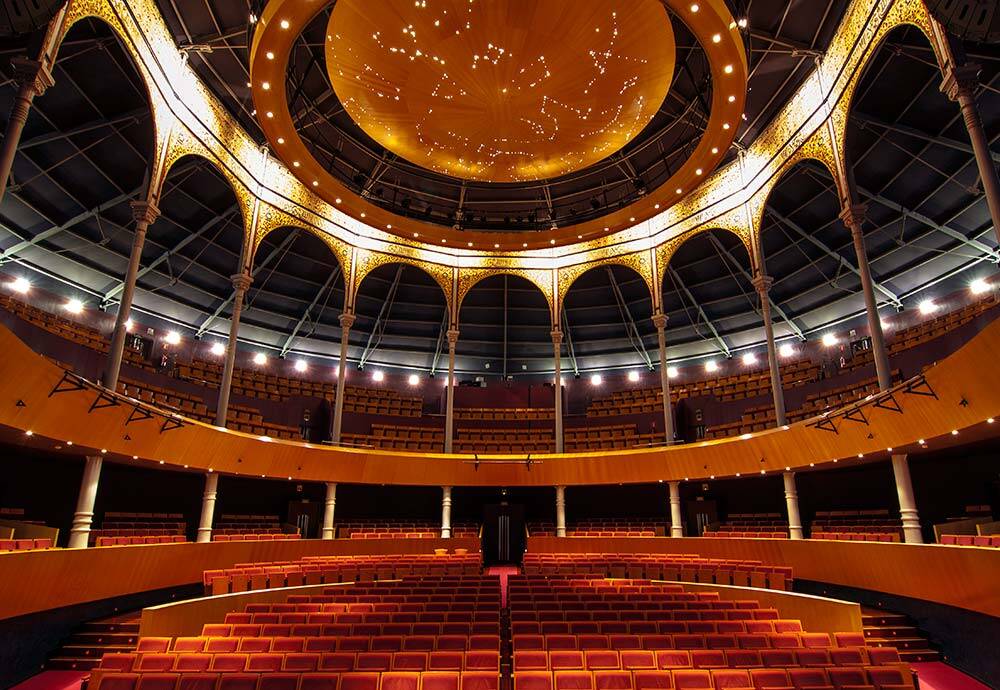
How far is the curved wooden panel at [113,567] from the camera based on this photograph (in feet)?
28.5

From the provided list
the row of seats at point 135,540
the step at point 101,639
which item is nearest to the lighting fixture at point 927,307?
the row of seats at point 135,540

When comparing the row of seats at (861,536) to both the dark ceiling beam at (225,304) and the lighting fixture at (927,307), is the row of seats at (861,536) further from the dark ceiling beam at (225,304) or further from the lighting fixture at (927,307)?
the dark ceiling beam at (225,304)

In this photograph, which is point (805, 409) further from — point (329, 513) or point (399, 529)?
point (329, 513)

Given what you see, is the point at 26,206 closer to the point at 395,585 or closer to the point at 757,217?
the point at 395,585

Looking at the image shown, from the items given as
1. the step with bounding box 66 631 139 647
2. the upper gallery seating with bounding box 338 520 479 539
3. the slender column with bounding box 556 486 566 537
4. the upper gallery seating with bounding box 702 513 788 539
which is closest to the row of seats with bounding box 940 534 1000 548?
the upper gallery seating with bounding box 702 513 788 539

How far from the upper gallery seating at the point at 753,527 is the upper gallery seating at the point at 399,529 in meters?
Answer: 8.66

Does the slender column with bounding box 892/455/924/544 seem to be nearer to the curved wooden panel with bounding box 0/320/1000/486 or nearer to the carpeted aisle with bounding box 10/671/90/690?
the curved wooden panel with bounding box 0/320/1000/486

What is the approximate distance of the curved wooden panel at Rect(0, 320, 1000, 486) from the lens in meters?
9.19

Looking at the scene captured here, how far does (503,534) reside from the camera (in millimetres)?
22062

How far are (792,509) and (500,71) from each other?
562 inches

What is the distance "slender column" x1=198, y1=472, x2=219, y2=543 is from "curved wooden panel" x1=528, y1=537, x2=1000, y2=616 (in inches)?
491

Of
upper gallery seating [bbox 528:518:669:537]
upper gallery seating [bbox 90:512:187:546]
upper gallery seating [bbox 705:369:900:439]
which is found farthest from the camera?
upper gallery seating [bbox 528:518:669:537]

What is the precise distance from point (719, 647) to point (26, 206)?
2382cm

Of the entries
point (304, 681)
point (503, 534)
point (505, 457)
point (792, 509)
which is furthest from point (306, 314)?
point (304, 681)
